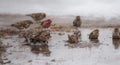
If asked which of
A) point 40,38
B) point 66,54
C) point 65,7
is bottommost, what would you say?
point 66,54

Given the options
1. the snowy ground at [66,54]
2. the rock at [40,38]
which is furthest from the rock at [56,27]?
the rock at [40,38]

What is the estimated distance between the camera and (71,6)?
36938 millimetres

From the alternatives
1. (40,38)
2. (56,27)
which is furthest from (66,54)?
(56,27)

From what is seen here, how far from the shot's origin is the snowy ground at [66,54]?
1919cm

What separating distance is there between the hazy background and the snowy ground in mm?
10773

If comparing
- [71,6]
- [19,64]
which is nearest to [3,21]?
[71,6]

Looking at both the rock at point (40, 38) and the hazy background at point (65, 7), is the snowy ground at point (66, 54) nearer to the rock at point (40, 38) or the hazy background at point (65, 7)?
the rock at point (40, 38)

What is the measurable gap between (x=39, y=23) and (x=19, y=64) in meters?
10.8

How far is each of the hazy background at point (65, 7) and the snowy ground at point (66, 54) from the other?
10773 mm

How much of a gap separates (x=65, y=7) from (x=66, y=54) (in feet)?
53.1

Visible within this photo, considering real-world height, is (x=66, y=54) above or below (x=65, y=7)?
below

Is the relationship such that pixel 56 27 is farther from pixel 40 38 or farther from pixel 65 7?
pixel 65 7

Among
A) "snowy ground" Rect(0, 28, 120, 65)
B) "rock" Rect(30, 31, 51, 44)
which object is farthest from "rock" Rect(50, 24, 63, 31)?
"rock" Rect(30, 31, 51, 44)

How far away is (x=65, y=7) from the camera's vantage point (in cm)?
3672
